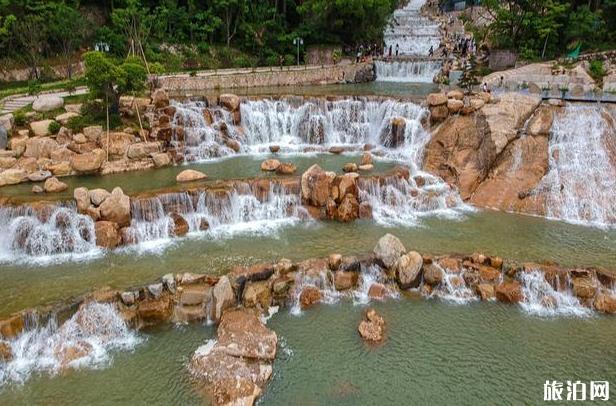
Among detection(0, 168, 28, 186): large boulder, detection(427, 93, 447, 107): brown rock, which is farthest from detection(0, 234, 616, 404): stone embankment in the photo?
detection(427, 93, 447, 107): brown rock

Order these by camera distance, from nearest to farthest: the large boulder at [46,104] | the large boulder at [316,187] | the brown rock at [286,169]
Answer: the large boulder at [316,187] → the brown rock at [286,169] → the large boulder at [46,104]

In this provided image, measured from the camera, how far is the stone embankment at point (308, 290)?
964cm

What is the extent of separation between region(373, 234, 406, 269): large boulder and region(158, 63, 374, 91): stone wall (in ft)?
66.6

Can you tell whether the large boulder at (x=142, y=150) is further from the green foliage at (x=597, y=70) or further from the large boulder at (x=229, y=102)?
the green foliage at (x=597, y=70)

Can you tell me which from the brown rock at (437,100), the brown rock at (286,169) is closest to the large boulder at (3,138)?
the brown rock at (286,169)

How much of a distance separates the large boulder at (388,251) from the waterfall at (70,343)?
6.04 m

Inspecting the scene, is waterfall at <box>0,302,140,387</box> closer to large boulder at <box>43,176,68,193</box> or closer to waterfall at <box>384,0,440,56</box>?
large boulder at <box>43,176,68,193</box>

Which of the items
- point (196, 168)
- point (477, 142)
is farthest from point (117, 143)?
point (477, 142)

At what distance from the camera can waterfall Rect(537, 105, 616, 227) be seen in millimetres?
15734

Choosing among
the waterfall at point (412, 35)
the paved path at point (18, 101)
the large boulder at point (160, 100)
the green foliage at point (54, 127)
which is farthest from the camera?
the waterfall at point (412, 35)

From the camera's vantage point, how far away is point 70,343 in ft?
31.4

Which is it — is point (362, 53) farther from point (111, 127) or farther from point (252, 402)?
point (252, 402)

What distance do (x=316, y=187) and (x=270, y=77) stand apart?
19.7 metres

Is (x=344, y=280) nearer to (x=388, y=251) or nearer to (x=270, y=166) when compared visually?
(x=388, y=251)
